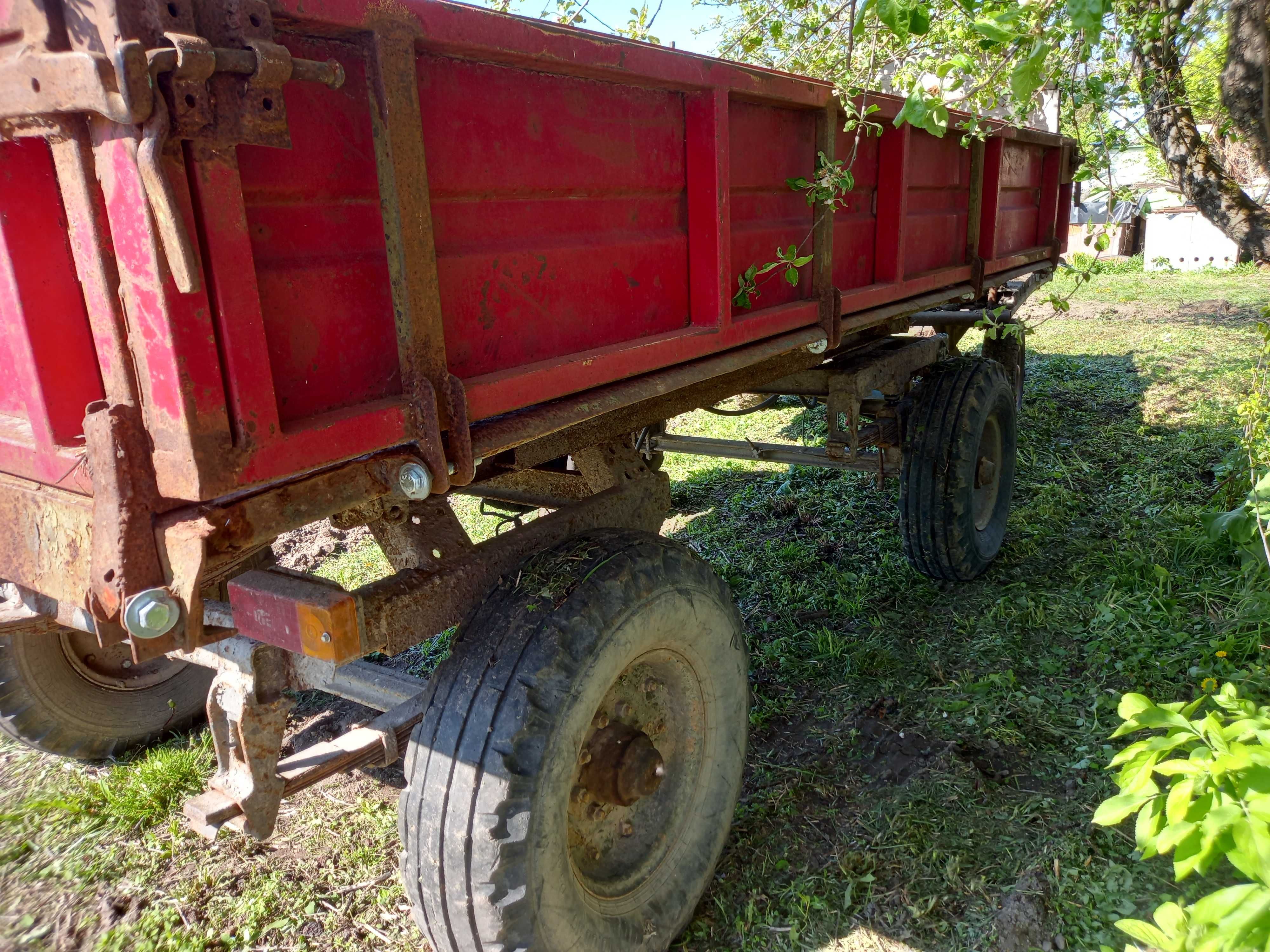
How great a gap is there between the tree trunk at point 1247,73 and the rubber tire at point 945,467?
4.46 feet

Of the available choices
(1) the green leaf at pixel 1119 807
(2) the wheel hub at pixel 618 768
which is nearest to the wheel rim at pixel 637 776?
(2) the wheel hub at pixel 618 768

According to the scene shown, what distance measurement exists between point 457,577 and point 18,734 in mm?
1996

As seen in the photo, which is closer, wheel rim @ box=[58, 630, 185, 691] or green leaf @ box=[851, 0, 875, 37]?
green leaf @ box=[851, 0, 875, 37]

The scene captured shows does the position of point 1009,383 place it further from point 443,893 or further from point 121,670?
point 121,670

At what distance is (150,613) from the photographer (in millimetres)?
1306

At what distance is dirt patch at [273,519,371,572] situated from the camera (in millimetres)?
4863

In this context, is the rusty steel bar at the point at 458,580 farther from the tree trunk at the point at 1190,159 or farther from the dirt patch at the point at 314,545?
the tree trunk at the point at 1190,159

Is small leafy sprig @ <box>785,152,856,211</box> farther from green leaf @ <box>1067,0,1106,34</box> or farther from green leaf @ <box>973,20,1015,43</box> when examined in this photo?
green leaf @ <box>1067,0,1106,34</box>

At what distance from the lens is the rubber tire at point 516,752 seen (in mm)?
1751

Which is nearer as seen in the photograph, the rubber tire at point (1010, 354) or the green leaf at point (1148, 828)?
the green leaf at point (1148, 828)

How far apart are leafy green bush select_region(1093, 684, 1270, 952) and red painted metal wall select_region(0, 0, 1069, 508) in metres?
1.28

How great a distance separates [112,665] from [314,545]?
6.43 feet

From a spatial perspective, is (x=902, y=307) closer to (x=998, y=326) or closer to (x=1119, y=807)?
(x=998, y=326)

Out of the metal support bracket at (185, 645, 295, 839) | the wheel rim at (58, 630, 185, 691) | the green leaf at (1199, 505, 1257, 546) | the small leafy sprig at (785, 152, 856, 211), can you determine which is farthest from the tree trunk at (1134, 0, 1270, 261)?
the wheel rim at (58, 630, 185, 691)
